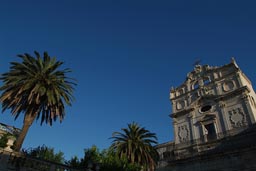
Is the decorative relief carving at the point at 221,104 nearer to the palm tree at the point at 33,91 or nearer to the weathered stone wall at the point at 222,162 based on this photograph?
the weathered stone wall at the point at 222,162

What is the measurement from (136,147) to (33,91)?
17.5 m

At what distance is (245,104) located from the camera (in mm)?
30406

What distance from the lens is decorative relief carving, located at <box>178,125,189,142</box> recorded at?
114 ft

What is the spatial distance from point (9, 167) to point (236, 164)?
21.4m

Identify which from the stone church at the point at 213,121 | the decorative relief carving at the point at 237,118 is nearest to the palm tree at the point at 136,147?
the stone church at the point at 213,121

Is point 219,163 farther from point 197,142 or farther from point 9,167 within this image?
point 9,167

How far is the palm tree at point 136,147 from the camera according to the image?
30781 mm

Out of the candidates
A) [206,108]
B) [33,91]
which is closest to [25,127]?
[33,91]

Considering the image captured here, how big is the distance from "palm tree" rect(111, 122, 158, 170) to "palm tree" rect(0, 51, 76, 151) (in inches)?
490

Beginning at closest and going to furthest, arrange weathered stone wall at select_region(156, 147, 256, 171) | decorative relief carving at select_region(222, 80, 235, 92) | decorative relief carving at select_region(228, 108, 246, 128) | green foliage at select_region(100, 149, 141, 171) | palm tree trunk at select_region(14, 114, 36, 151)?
1. palm tree trunk at select_region(14, 114, 36, 151)
2. weathered stone wall at select_region(156, 147, 256, 171)
3. green foliage at select_region(100, 149, 141, 171)
4. decorative relief carving at select_region(228, 108, 246, 128)
5. decorative relief carving at select_region(222, 80, 235, 92)

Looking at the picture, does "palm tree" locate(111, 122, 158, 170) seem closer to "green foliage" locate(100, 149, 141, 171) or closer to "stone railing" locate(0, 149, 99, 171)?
"green foliage" locate(100, 149, 141, 171)

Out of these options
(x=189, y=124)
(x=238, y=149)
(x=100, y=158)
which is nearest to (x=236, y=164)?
(x=238, y=149)

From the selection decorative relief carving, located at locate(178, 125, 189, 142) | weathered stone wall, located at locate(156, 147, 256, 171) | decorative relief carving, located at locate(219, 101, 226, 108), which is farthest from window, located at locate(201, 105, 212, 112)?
weathered stone wall, located at locate(156, 147, 256, 171)

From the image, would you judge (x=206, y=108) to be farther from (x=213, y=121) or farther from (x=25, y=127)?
(x=25, y=127)
